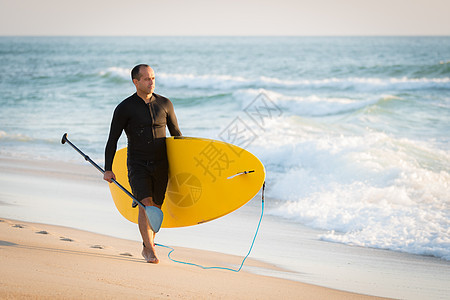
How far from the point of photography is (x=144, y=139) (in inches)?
134

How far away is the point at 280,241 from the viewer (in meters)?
4.53

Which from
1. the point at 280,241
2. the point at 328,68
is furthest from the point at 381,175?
the point at 328,68

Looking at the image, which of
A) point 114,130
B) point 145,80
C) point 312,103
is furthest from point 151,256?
point 312,103

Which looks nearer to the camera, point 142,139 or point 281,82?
point 142,139

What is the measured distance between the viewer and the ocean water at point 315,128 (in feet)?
17.5

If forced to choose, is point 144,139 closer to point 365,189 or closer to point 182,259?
point 182,259

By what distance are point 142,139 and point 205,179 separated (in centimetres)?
66

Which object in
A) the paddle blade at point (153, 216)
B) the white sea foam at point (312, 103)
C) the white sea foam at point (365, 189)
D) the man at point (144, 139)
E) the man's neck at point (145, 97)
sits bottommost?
the white sea foam at point (312, 103)

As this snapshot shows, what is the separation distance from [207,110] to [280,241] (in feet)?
33.6

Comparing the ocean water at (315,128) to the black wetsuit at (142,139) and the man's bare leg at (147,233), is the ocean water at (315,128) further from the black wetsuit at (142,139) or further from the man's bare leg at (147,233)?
the black wetsuit at (142,139)

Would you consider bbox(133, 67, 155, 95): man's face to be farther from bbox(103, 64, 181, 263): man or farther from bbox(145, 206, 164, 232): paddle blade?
bbox(145, 206, 164, 232): paddle blade

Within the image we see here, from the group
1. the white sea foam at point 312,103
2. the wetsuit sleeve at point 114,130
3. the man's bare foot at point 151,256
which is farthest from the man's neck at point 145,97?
the white sea foam at point 312,103

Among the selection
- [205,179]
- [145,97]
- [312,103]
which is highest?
[145,97]

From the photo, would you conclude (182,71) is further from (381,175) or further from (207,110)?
(381,175)
